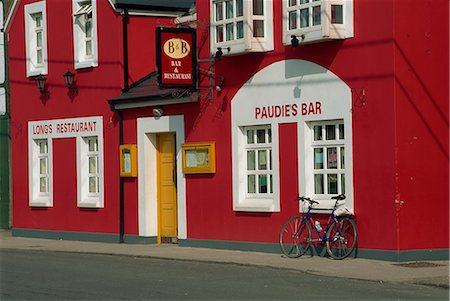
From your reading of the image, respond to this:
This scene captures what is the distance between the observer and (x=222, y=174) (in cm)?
2219

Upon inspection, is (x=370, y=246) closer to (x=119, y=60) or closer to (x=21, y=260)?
(x=21, y=260)

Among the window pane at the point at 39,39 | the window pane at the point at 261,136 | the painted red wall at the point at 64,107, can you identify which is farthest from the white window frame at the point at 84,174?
the window pane at the point at 261,136

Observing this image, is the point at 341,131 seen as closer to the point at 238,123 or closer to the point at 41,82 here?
the point at 238,123

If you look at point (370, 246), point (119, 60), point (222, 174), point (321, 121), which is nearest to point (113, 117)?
point (119, 60)

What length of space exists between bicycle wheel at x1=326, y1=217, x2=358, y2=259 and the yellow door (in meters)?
5.59

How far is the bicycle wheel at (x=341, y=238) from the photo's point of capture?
62.7 ft

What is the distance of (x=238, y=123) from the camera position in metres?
21.7

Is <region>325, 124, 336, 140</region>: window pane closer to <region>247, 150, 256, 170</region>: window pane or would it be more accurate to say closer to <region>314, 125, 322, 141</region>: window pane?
<region>314, 125, 322, 141</region>: window pane

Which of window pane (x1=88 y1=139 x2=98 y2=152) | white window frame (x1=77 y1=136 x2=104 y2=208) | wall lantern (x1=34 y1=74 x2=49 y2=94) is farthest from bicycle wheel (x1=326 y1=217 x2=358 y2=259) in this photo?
wall lantern (x1=34 y1=74 x2=49 y2=94)

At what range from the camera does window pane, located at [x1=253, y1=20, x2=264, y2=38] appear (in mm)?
20938

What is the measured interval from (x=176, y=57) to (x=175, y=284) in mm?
7459

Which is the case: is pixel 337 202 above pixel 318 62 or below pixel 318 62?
below

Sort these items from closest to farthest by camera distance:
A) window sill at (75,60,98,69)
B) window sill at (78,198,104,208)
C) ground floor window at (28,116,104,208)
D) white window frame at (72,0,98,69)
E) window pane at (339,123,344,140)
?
1. window pane at (339,123,344,140)
2. window sill at (78,198,104,208)
3. window sill at (75,60,98,69)
4. ground floor window at (28,116,104,208)
5. white window frame at (72,0,98,69)

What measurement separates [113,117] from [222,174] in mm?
4249
